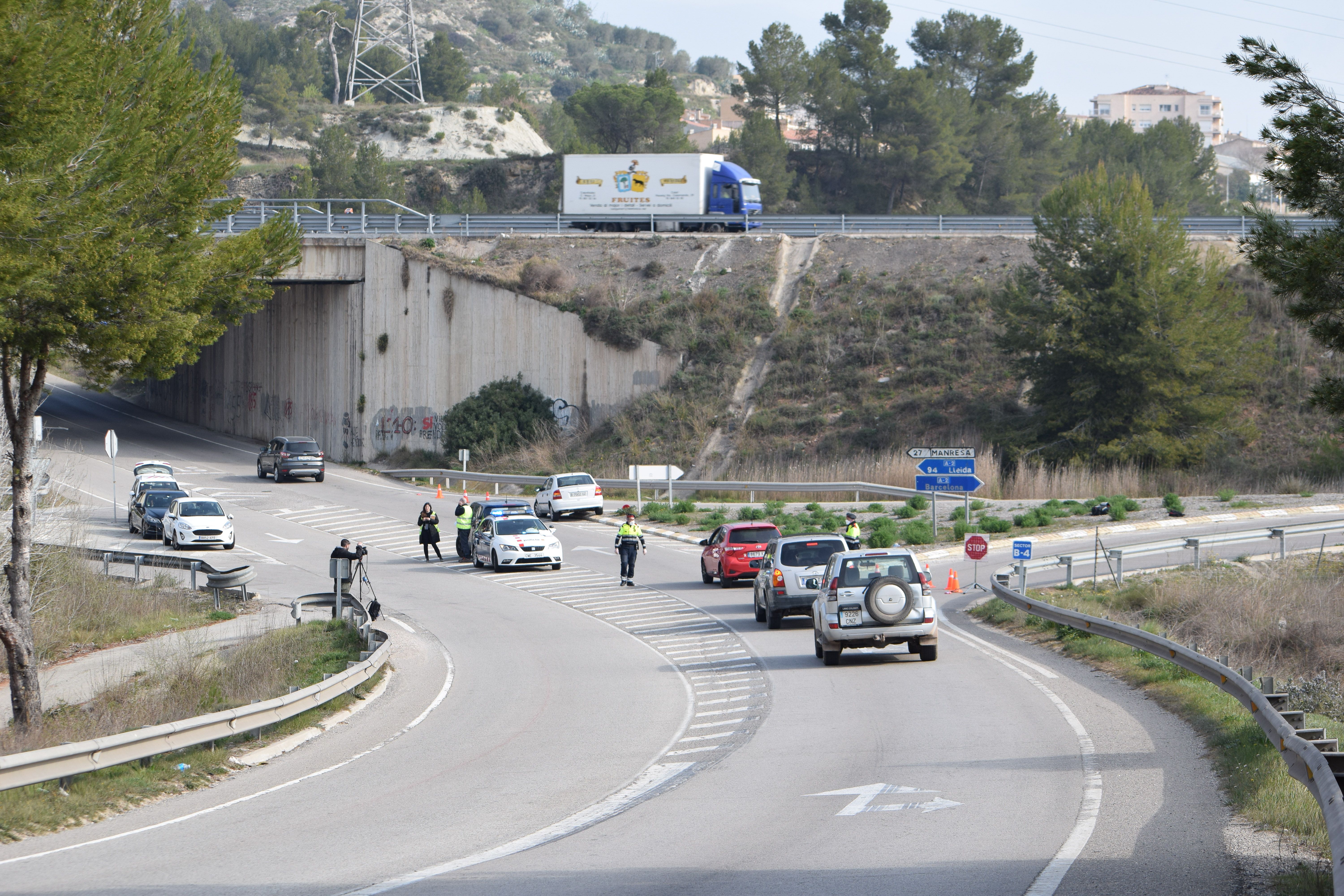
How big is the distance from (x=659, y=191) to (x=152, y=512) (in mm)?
30500

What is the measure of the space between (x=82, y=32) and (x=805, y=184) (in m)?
74.7

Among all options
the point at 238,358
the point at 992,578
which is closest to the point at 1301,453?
the point at 992,578

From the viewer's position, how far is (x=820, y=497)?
142 ft

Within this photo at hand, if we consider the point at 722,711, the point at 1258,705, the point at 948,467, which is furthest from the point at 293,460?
the point at 1258,705

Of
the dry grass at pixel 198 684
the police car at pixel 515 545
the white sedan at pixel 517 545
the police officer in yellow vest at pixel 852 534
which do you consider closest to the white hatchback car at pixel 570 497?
the police car at pixel 515 545

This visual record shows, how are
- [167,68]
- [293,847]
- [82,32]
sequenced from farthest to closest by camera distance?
[167,68]
[82,32]
[293,847]

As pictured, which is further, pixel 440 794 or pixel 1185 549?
pixel 1185 549

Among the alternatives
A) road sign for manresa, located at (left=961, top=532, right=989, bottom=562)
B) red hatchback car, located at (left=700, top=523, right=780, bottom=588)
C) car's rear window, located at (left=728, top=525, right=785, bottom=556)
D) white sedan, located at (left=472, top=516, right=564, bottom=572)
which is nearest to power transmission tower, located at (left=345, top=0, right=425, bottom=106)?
white sedan, located at (left=472, top=516, right=564, bottom=572)

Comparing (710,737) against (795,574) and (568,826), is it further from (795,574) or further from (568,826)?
(795,574)

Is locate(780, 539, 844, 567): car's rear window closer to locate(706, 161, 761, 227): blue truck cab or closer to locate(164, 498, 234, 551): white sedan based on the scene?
locate(164, 498, 234, 551): white sedan

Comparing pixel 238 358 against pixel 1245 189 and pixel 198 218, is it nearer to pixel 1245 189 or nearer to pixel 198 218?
pixel 198 218

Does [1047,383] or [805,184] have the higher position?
[805,184]

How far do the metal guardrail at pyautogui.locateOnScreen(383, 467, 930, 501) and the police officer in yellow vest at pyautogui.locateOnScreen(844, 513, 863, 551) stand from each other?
7.28 m

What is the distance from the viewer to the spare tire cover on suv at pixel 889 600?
58.6ft
